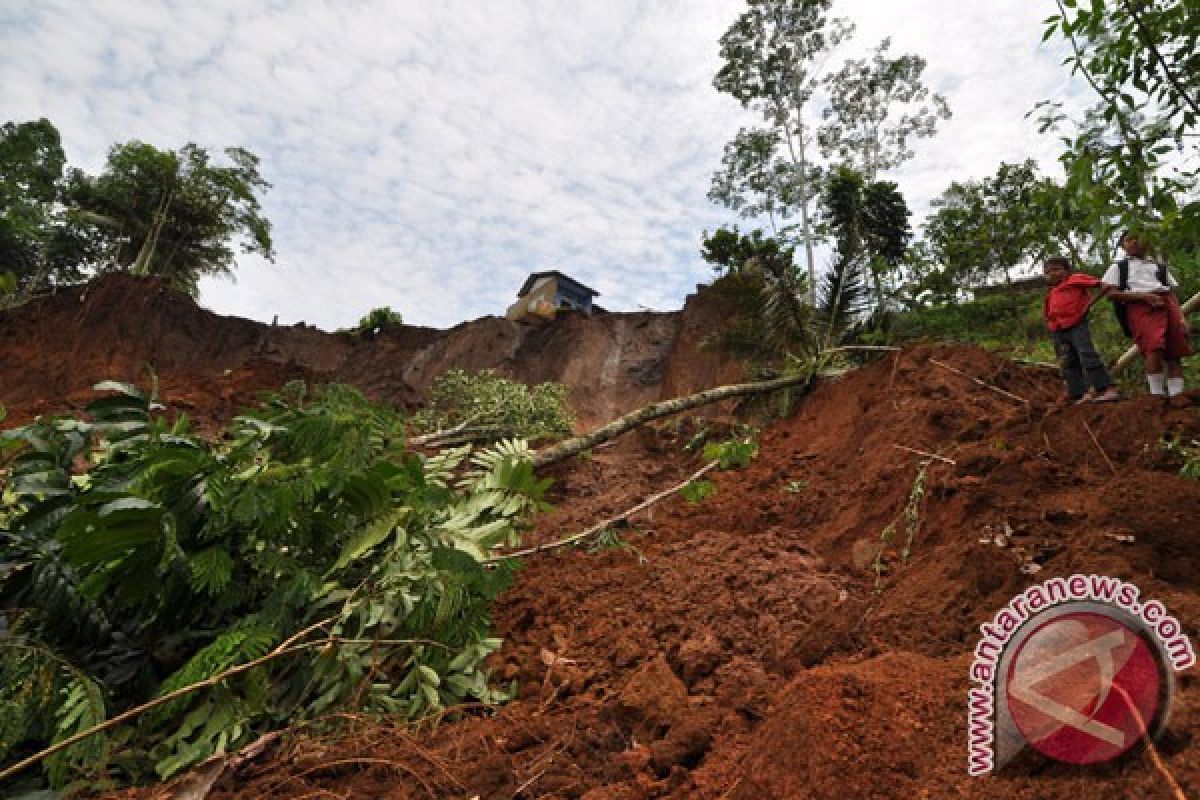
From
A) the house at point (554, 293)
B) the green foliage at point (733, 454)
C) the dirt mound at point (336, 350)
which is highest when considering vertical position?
the house at point (554, 293)

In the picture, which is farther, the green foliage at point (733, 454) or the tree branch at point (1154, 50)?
the green foliage at point (733, 454)

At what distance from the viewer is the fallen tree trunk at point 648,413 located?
570 centimetres

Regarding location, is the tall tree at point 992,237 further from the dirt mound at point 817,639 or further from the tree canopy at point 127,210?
the tree canopy at point 127,210

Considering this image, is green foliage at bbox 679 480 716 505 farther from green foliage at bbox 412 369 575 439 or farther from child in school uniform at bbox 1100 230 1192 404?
green foliage at bbox 412 369 575 439

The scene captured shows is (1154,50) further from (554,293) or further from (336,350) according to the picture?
(554,293)

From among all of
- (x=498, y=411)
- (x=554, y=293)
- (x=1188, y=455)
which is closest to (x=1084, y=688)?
(x=1188, y=455)

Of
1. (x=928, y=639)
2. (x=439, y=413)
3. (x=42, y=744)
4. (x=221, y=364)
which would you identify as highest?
(x=221, y=364)

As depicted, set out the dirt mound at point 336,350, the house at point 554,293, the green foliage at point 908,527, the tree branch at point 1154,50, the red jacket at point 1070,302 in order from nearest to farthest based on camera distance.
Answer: the tree branch at point 1154,50 → the green foliage at point 908,527 → the red jacket at point 1070,302 → the dirt mound at point 336,350 → the house at point 554,293

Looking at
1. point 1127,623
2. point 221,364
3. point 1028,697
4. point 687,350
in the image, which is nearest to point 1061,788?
point 1028,697

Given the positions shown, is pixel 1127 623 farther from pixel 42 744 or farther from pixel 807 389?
pixel 807 389

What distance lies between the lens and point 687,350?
15.4m

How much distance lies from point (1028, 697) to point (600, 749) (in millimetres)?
1062

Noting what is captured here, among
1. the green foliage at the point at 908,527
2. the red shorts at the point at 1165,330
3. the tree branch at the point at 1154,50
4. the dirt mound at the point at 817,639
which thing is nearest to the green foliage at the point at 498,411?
the dirt mound at the point at 817,639

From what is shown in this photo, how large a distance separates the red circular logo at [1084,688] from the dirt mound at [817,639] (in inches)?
1.3
